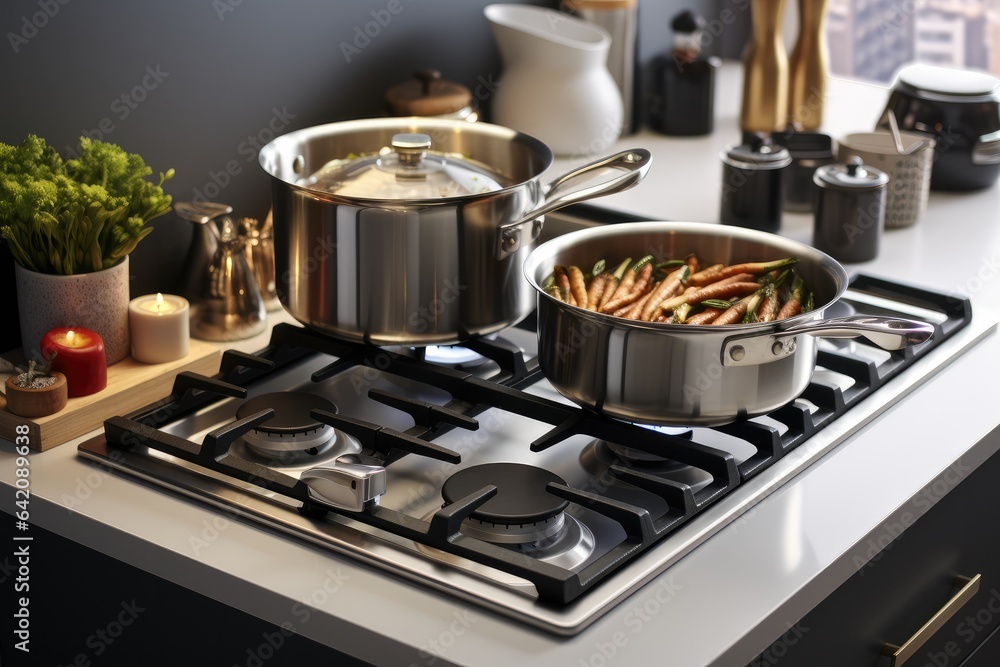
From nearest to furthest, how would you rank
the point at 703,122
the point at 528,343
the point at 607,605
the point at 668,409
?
the point at 607,605 < the point at 668,409 < the point at 528,343 < the point at 703,122

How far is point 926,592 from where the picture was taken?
3.96ft

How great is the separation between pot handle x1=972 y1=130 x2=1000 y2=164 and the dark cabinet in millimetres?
705

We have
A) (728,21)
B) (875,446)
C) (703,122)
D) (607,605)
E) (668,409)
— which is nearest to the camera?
(607,605)

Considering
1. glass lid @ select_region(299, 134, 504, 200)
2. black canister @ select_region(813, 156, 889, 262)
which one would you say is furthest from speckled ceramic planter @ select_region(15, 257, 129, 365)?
black canister @ select_region(813, 156, 889, 262)

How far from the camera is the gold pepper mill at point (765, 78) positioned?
2.03 meters

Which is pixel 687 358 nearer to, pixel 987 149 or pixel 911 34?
pixel 987 149

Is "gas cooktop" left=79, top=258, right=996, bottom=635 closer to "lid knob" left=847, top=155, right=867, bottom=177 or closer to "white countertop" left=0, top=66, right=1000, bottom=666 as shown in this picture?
"white countertop" left=0, top=66, right=1000, bottom=666

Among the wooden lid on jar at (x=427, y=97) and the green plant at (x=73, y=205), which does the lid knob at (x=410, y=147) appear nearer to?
the green plant at (x=73, y=205)

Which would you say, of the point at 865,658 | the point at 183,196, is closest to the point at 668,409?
the point at 865,658

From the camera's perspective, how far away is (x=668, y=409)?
104 cm

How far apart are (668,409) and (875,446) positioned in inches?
9.5

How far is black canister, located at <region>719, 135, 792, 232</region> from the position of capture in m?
1.66

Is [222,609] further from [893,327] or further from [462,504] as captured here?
[893,327]

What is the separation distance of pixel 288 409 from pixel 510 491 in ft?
0.82
